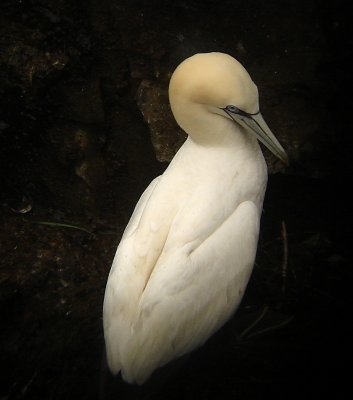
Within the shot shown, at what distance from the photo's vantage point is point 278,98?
2.62 metres

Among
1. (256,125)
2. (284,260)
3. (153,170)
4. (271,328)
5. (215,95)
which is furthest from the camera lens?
(153,170)

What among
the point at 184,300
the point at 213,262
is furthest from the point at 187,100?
the point at 184,300

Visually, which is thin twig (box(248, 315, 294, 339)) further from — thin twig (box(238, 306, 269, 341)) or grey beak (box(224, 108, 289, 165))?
grey beak (box(224, 108, 289, 165))

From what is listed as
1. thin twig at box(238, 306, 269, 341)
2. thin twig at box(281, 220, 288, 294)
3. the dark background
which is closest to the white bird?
the dark background

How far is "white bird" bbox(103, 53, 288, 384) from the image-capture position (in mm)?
1868

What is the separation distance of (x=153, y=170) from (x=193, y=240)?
108 centimetres

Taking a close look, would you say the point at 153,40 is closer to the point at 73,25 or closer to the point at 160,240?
A: the point at 73,25

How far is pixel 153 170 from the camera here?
2.91 meters

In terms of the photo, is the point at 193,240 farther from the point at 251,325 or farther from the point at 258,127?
the point at 251,325

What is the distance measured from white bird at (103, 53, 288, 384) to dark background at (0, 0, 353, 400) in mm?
419

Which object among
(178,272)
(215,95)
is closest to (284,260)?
(178,272)

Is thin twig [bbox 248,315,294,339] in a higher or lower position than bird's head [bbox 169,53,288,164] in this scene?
lower

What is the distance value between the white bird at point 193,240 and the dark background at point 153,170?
1.37 ft

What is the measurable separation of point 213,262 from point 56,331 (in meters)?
1.14
